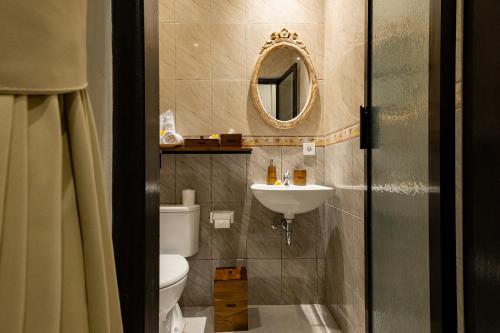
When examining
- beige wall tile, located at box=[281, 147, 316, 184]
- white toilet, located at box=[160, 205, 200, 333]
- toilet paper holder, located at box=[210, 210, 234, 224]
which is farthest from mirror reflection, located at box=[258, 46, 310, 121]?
white toilet, located at box=[160, 205, 200, 333]

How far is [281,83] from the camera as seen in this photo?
2.27 m

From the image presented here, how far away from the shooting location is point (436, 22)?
30.0 inches

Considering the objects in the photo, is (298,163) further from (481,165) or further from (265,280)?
(481,165)

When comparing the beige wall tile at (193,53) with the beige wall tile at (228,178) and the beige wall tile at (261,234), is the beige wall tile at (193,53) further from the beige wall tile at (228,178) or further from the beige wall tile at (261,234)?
the beige wall tile at (261,234)

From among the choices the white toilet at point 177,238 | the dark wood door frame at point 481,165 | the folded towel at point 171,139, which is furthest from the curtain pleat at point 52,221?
the folded towel at point 171,139

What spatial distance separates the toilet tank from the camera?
2.00m

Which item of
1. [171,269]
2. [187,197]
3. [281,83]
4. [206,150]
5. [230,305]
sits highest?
[281,83]

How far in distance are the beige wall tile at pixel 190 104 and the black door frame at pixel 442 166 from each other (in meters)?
1.65

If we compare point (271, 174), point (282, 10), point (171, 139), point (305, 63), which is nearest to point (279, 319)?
point (271, 174)

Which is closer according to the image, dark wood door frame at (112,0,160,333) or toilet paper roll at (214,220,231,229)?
dark wood door frame at (112,0,160,333)

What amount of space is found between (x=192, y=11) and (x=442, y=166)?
204 centimetres

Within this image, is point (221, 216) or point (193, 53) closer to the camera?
point (221, 216)

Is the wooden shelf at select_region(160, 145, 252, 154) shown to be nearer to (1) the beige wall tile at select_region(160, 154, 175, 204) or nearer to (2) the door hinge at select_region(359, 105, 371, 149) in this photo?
(1) the beige wall tile at select_region(160, 154, 175, 204)

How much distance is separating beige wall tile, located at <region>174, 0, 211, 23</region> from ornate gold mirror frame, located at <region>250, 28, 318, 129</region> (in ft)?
1.58
